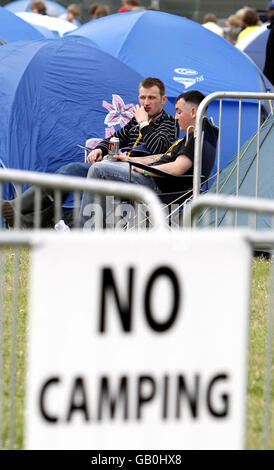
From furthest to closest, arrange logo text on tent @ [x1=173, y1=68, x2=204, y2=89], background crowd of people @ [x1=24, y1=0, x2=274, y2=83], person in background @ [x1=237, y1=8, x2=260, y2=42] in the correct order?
1. person in background @ [x1=237, y1=8, x2=260, y2=42]
2. background crowd of people @ [x1=24, y1=0, x2=274, y2=83]
3. logo text on tent @ [x1=173, y1=68, x2=204, y2=89]

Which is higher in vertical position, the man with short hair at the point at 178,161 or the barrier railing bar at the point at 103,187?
the man with short hair at the point at 178,161

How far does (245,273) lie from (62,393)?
0.60m

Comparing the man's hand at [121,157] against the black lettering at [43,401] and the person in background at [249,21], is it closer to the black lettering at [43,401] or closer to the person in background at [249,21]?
the black lettering at [43,401]

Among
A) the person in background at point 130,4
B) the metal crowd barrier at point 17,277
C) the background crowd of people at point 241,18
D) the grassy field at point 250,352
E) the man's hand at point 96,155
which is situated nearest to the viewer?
the metal crowd barrier at point 17,277

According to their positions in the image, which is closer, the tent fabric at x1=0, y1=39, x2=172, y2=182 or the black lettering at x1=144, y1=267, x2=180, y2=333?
the black lettering at x1=144, y1=267, x2=180, y2=333

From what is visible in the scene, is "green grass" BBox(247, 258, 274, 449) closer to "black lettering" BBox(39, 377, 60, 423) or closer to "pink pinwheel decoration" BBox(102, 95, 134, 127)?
"black lettering" BBox(39, 377, 60, 423)

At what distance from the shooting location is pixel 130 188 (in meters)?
3.46

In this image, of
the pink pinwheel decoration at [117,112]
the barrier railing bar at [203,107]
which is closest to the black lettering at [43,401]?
the barrier railing bar at [203,107]

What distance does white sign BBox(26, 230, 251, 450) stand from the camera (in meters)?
2.67

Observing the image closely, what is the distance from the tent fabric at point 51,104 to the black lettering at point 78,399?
626 centimetres

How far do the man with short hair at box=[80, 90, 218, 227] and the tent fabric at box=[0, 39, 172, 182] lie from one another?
1.09m

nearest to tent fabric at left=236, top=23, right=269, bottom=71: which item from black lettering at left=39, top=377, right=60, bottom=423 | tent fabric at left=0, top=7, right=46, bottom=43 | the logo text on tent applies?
tent fabric at left=0, top=7, right=46, bottom=43

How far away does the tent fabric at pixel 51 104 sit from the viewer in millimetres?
8836

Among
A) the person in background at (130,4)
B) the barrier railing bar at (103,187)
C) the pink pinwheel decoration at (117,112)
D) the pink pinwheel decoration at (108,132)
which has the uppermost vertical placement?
the person in background at (130,4)
